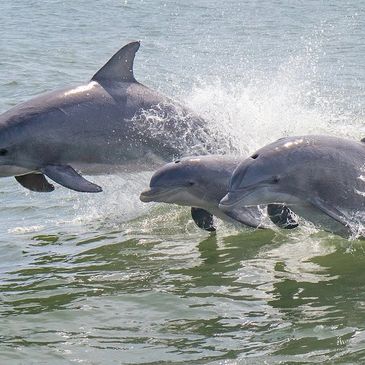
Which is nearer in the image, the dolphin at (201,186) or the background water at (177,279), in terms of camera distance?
the background water at (177,279)

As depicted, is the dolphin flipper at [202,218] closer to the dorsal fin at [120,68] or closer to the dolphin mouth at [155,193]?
the dolphin mouth at [155,193]

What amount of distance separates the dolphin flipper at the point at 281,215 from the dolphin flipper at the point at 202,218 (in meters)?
1.06

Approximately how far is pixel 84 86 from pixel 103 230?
5.61 feet

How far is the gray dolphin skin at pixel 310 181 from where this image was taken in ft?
28.1

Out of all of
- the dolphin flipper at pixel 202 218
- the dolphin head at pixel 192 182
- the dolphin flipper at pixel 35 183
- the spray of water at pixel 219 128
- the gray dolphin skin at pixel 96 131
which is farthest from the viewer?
the spray of water at pixel 219 128

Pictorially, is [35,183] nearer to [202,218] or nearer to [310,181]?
[202,218]

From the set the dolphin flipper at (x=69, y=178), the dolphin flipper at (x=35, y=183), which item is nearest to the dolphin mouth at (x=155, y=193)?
the dolphin flipper at (x=69, y=178)

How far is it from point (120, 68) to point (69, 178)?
4.45 feet

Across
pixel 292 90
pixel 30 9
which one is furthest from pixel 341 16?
pixel 292 90

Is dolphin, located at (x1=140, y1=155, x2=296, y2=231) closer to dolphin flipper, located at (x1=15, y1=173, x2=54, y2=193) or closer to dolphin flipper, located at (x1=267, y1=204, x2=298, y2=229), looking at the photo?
dolphin flipper, located at (x1=267, y1=204, x2=298, y2=229)

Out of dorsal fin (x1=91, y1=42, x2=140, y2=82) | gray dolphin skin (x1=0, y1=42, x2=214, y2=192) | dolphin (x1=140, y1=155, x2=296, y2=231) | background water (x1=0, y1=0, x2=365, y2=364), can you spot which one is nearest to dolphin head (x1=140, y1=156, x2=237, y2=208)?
dolphin (x1=140, y1=155, x2=296, y2=231)

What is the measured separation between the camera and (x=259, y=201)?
8.66 m

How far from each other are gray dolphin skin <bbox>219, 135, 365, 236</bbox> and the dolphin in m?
0.61

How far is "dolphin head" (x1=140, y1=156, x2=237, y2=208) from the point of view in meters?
9.45
